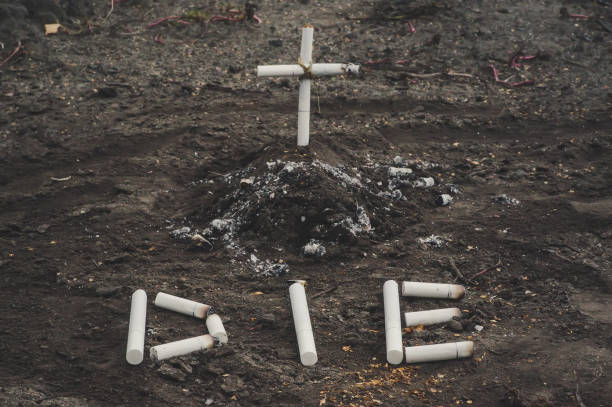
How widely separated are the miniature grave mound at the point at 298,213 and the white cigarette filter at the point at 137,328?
3.62ft

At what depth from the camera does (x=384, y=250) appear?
6.39 meters

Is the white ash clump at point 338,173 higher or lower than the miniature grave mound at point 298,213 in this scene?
higher

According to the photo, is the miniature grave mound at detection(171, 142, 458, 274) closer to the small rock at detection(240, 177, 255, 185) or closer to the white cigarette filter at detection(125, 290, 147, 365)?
the small rock at detection(240, 177, 255, 185)

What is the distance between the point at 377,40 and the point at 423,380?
23.3 feet

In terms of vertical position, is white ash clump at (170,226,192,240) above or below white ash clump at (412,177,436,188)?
below

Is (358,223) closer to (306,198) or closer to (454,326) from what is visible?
(306,198)

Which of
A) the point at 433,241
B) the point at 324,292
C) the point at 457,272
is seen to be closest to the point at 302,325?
the point at 324,292

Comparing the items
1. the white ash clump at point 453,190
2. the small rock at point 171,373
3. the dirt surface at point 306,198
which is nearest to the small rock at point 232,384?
the dirt surface at point 306,198

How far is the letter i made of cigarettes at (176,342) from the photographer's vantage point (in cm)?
505

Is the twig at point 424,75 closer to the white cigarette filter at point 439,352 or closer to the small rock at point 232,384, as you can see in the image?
the white cigarette filter at point 439,352

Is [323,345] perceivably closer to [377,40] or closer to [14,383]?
[14,383]

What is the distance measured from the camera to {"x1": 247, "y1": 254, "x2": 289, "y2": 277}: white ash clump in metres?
6.13

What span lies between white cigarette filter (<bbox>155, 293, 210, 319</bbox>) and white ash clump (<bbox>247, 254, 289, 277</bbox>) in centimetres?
75

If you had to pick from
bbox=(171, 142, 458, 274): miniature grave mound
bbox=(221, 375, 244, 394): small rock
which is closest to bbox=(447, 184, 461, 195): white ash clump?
bbox=(171, 142, 458, 274): miniature grave mound
